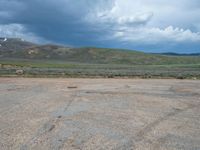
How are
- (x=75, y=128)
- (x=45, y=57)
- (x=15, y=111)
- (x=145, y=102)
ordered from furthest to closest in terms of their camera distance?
(x=45, y=57) < (x=145, y=102) < (x=15, y=111) < (x=75, y=128)

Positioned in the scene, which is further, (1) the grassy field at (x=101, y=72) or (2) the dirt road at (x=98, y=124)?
(1) the grassy field at (x=101, y=72)

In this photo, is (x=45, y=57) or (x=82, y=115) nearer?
(x=82, y=115)

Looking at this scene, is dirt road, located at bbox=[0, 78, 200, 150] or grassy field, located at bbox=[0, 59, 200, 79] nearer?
dirt road, located at bbox=[0, 78, 200, 150]

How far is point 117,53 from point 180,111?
183m

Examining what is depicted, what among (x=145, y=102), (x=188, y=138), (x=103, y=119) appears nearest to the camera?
(x=188, y=138)

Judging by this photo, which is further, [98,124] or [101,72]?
[101,72]

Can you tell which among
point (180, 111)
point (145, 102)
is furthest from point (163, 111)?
point (145, 102)

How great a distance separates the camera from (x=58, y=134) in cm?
1138

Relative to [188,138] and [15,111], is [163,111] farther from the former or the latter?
[15,111]

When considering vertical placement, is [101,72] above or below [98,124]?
below

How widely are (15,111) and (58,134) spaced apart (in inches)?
231

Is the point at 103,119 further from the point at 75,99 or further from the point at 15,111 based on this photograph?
the point at 75,99

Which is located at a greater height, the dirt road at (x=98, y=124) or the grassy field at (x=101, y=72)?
the dirt road at (x=98, y=124)

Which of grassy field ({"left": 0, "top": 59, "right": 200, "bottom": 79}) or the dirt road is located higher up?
the dirt road
